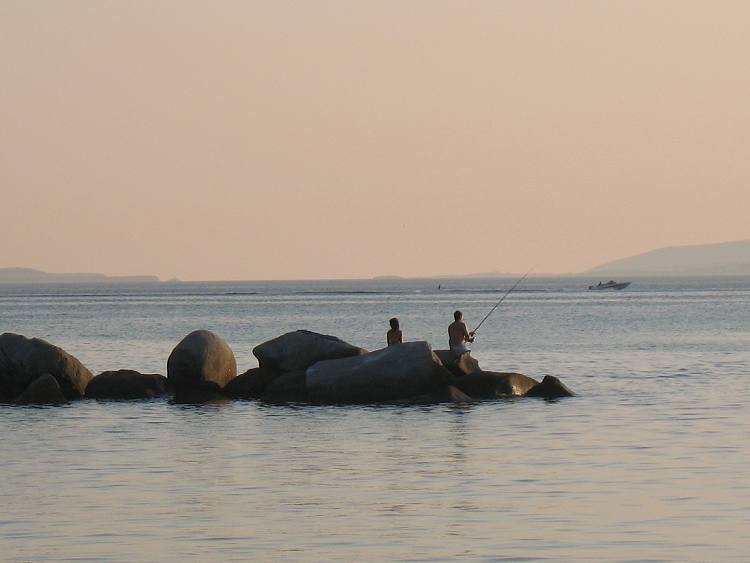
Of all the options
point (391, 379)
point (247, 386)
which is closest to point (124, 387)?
point (247, 386)

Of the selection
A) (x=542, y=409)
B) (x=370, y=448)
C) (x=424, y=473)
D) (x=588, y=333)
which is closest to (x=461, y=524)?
(x=424, y=473)

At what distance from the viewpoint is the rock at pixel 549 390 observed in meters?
29.1

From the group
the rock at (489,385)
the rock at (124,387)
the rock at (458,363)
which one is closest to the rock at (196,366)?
the rock at (124,387)

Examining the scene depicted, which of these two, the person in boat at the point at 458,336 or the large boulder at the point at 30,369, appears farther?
the large boulder at the point at 30,369

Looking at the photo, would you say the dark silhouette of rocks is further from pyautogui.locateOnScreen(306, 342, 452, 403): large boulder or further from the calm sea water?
pyautogui.locateOnScreen(306, 342, 452, 403): large boulder

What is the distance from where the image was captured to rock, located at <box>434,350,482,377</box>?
29.7m

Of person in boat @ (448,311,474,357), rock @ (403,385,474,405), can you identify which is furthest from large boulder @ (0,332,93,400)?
person in boat @ (448,311,474,357)

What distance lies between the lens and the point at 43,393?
29.9 m

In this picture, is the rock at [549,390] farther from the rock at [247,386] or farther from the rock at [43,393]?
the rock at [43,393]

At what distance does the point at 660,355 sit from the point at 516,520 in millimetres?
31649

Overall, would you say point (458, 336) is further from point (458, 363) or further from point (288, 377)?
point (288, 377)

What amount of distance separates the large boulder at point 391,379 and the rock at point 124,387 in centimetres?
408

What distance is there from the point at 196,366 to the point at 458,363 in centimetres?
543

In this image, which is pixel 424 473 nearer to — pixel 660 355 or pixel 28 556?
pixel 28 556
